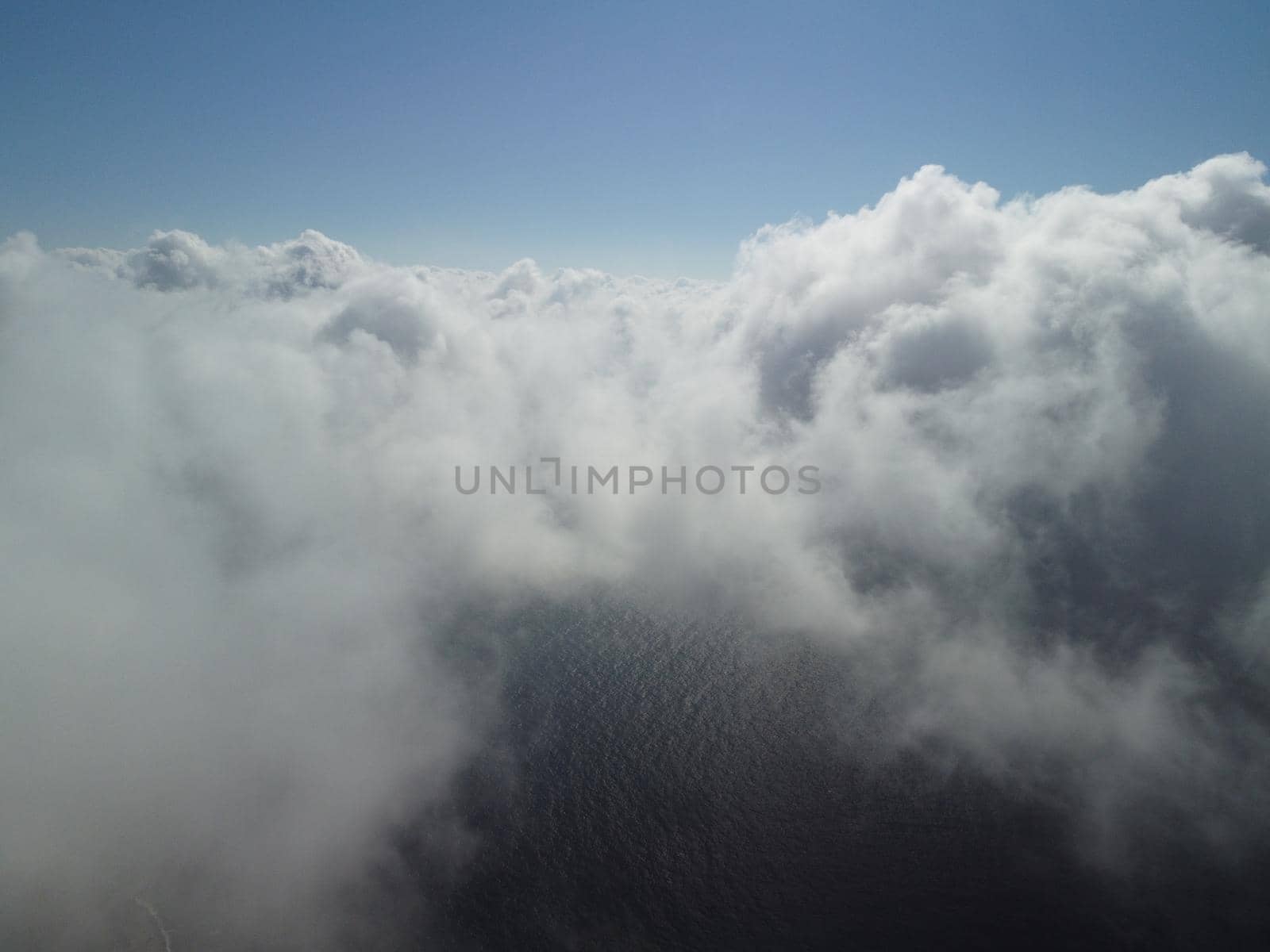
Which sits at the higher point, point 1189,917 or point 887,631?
point 887,631

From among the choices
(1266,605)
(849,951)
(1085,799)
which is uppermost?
(1266,605)

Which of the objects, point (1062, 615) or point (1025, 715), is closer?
point (1025, 715)

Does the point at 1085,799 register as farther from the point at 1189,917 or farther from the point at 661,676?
the point at 661,676

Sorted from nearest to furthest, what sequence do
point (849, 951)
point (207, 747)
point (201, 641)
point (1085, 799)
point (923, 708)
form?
point (849, 951) → point (1085, 799) → point (207, 747) → point (923, 708) → point (201, 641)

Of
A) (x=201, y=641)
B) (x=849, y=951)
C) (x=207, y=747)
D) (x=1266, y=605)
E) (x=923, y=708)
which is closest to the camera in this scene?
(x=849, y=951)

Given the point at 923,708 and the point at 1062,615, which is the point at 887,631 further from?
the point at 1062,615

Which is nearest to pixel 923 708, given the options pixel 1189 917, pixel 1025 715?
pixel 1025 715
